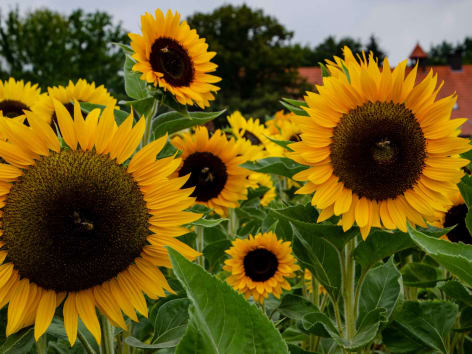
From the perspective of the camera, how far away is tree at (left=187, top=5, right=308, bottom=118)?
3303 centimetres

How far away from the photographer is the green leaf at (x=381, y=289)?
1565mm

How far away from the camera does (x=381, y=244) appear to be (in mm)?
1329

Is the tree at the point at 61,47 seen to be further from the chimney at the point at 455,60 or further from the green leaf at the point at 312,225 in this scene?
the chimney at the point at 455,60

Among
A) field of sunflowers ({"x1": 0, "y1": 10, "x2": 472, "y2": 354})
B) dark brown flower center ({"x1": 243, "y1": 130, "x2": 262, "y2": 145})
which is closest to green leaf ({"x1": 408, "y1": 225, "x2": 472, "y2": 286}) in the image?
field of sunflowers ({"x1": 0, "y1": 10, "x2": 472, "y2": 354})

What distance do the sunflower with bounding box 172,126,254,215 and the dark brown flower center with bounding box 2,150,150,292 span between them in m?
1.32

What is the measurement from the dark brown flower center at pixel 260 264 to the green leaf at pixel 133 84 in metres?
0.82

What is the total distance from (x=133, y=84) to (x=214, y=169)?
0.75 m

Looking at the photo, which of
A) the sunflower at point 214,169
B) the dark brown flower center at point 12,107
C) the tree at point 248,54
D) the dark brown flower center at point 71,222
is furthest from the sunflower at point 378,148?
the tree at point 248,54

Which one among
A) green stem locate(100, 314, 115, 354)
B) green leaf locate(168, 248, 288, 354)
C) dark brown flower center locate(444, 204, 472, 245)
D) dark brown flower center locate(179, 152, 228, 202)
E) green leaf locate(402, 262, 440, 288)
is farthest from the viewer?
dark brown flower center locate(179, 152, 228, 202)

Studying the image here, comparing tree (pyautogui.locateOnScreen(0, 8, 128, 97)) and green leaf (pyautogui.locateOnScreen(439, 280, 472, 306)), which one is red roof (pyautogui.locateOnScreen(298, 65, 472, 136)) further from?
green leaf (pyautogui.locateOnScreen(439, 280, 472, 306))

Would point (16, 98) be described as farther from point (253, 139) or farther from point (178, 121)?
point (253, 139)

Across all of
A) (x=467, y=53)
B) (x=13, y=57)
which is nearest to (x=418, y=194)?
(x=13, y=57)

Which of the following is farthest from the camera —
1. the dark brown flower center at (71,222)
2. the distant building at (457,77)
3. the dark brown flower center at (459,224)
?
the distant building at (457,77)

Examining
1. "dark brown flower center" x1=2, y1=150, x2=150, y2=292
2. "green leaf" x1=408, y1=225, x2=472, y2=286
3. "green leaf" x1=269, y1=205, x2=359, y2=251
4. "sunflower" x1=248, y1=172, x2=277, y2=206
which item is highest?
"sunflower" x1=248, y1=172, x2=277, y2=206
